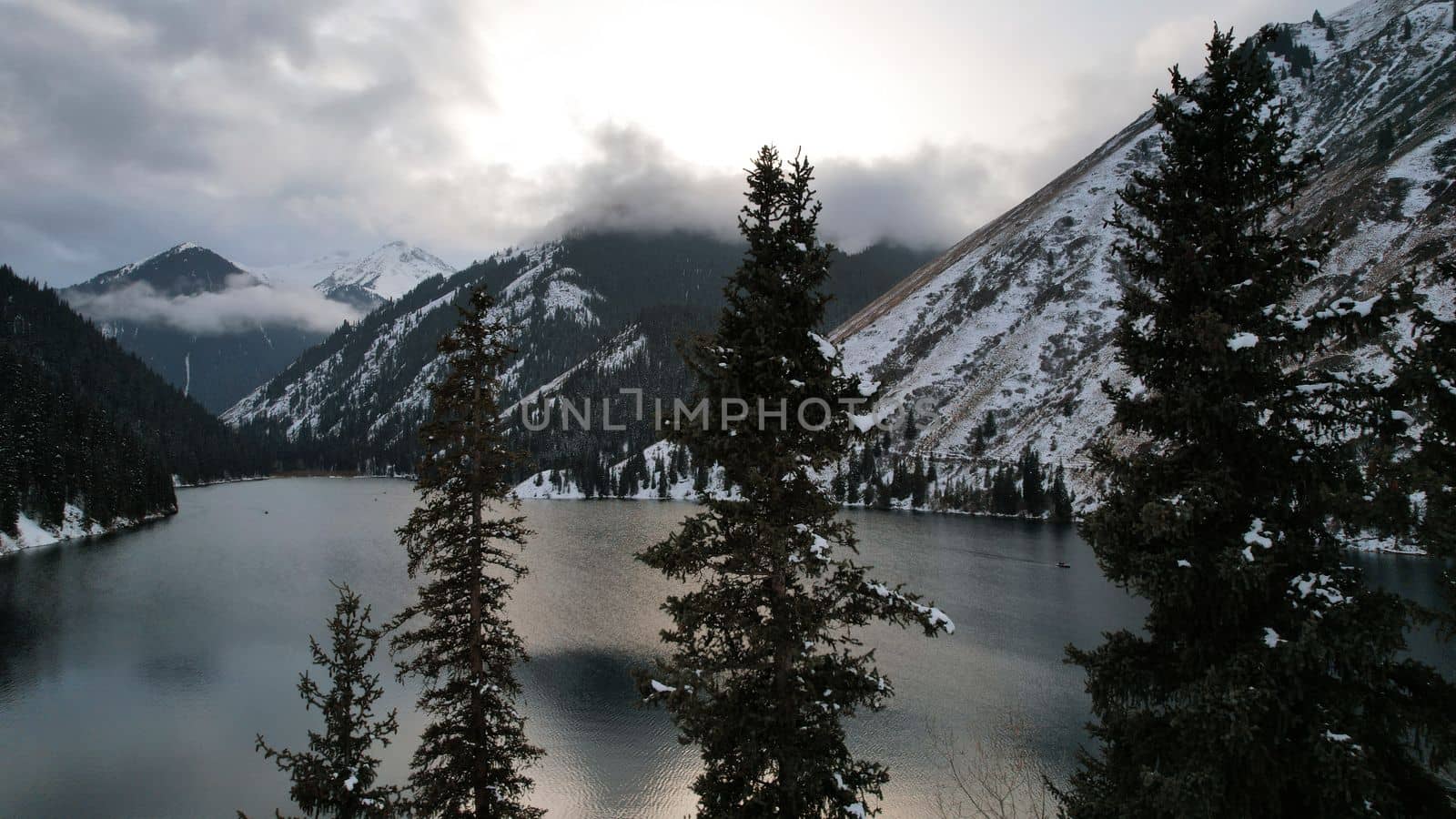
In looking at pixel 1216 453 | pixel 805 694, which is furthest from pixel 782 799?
pixel 1216 453

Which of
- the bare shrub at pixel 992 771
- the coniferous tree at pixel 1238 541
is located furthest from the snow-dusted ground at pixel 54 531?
the coniferous tree at pixel 1238 541

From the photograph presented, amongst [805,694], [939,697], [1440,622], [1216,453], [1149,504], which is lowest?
[939,697]

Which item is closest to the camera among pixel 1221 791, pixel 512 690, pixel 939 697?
pixel 1221 791

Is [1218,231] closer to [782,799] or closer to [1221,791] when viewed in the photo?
[1221,791]

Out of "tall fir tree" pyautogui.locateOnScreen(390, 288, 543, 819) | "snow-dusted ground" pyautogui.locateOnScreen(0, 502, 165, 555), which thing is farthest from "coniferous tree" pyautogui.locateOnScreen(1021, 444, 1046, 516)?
"snow-dusted ground" pyautogui.locateOnScreen(0, 502, 165, 555)

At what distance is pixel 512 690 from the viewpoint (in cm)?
1820

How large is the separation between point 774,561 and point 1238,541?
265 inches

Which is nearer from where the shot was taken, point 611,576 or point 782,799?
point 782,799

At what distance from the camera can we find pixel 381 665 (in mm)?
44781

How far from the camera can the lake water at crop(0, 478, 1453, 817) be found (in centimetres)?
3266

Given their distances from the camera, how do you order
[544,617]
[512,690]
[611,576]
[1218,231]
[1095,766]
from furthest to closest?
[611,576], [544,617], [512,690], [1095,766], [1218,231]

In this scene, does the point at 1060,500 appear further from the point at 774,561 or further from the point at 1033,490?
the point at 774,561

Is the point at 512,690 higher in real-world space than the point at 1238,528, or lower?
lower

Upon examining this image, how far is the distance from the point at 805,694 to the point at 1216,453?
7.51 metres
